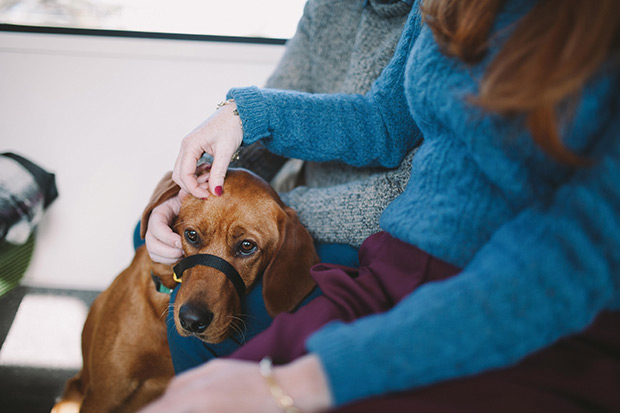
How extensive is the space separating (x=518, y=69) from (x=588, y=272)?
10.8 inches

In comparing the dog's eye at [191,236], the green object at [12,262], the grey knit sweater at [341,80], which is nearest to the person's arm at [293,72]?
the grey knit sweater at [341,80]

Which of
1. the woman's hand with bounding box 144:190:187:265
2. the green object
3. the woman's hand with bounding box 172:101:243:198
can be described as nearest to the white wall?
the green object

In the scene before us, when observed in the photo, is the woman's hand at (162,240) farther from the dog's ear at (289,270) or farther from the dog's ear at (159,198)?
the dog's ear at (289,270)

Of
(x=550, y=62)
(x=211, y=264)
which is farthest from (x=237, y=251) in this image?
(x=550, y=62)

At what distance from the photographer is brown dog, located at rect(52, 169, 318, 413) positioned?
993 millimetres

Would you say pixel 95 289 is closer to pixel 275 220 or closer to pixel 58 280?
pixel 58 280

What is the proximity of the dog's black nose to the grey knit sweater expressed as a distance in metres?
0.40

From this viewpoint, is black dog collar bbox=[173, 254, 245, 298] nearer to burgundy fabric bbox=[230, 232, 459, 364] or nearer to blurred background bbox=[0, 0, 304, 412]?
burgundy fabric bbox=[230, 232, 459, 364]

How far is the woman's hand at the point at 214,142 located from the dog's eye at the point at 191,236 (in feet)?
0.66

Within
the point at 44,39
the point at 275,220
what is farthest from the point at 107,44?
the point at 275,220

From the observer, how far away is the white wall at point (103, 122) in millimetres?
2035

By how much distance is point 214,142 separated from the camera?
0.93 m

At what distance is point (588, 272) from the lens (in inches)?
18.5

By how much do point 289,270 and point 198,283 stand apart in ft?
0.78
